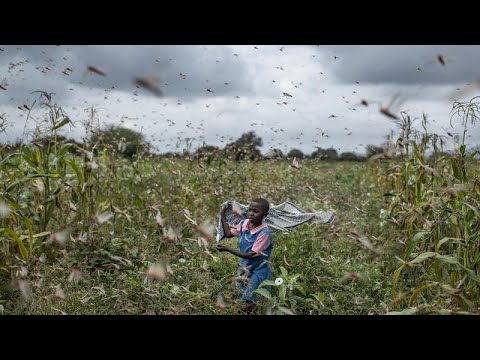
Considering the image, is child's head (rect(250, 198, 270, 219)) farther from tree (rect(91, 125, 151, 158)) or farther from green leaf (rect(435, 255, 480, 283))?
tree (rect(91, 125, 151, 158))

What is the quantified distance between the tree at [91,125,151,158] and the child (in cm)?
208

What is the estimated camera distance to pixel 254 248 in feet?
12.4

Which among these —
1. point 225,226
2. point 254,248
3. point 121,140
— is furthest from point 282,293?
point 121,140

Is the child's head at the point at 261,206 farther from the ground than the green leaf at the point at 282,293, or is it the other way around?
the child's head at the point at 261,206

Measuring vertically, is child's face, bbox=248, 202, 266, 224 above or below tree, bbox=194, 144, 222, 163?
below

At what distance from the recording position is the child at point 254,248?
3783mm

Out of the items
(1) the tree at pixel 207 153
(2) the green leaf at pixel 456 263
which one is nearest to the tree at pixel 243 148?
(1) the tree at pixel 207 153

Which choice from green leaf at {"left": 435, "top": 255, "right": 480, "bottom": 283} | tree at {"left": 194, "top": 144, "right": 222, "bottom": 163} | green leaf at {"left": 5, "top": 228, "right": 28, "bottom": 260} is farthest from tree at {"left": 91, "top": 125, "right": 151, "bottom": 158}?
green leaf at {"left": 435, "top": 255, "right": 480, "bottom": 283}

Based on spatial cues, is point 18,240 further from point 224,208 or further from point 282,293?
point 282,293

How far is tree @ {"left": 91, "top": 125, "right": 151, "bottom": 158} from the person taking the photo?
223 inches

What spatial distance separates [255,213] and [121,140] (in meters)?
2.37

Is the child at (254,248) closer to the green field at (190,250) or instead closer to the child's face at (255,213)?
the child's face at (255,213)

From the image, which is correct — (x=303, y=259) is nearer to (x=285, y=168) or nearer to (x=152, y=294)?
(x=152, y=294)
